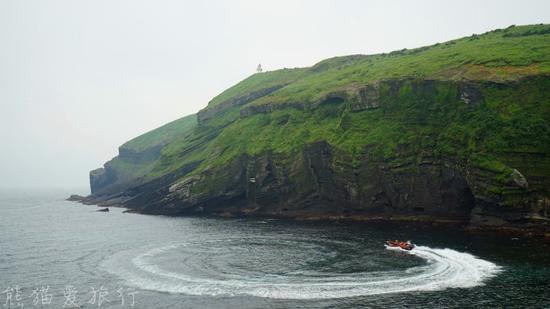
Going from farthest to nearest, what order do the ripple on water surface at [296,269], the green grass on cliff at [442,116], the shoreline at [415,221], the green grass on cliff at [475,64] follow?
the green grass on cliff at [475,64], the green grass on cliff at [442,116], the shoreline at [415,221], the ripple on water surface at [296,269]

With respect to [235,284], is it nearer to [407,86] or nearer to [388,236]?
[388,236]

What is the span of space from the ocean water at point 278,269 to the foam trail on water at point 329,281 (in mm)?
150

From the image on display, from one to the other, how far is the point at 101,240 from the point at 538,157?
4109 inches

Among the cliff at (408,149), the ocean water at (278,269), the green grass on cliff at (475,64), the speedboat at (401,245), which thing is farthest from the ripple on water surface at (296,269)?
the green grass on cliff at (475,64)

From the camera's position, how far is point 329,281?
63031 mm

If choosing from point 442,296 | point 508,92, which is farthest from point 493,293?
point 508,92

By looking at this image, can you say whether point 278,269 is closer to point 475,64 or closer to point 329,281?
point 329,281

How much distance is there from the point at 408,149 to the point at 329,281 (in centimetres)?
7050

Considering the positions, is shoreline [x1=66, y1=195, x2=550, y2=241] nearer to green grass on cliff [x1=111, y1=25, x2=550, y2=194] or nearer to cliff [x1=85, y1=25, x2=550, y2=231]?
cliff [x1=85, y1=25, x2=550, y2=231]

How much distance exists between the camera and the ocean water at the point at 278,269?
56094 millimetres

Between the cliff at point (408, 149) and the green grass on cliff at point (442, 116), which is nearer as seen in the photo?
the cliff at point (408, 149)

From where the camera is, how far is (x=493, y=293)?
2211 inches

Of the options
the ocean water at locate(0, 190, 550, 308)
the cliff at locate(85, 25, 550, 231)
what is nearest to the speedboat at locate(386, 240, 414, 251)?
the ocean water at locate(0, 190, 550, 308)

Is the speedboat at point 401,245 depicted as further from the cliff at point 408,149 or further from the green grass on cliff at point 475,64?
the green grass on cliff at point 475,64
